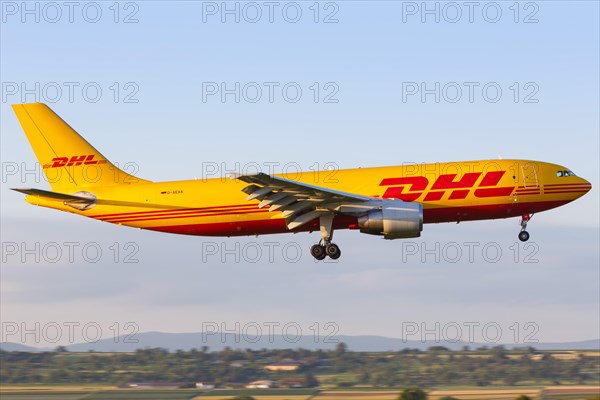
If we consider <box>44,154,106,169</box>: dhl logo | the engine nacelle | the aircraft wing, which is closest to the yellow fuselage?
the aircraft wing

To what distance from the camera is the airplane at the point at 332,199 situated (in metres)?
46.2

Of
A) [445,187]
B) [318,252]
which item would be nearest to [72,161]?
[318,252]

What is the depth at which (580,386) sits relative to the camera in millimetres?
81750

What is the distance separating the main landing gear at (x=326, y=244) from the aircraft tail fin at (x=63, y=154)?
10.1 meters

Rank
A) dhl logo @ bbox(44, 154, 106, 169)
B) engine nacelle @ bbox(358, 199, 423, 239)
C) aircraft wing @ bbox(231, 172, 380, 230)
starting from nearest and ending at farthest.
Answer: aircraft wing @ bbox(231, 172, 380, 230) → engine nacelle @ bbox(358, 199, 423, 239) → dhl logo @ bbox(44, 154, 106, 169)

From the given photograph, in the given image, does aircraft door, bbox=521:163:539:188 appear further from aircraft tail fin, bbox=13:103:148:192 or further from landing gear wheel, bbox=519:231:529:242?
aircraft tail fin, bbox=13:103:148:192

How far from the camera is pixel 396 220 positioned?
45.5 m

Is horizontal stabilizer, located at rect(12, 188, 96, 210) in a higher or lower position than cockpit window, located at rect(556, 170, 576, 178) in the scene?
lower

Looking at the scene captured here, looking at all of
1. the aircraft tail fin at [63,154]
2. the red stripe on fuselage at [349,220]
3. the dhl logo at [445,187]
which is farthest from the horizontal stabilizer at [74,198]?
the dhl logo at [445,187]

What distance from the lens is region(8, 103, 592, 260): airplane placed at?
152ft

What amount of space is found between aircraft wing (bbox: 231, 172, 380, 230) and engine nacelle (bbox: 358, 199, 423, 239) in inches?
19.2

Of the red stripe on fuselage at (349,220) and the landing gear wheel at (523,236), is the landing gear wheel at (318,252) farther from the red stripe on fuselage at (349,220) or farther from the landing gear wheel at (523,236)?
the landing gear wheel at (523,236)

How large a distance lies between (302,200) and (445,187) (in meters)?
7.16

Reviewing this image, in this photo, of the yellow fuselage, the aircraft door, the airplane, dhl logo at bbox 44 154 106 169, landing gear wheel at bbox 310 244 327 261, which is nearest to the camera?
the airplane
